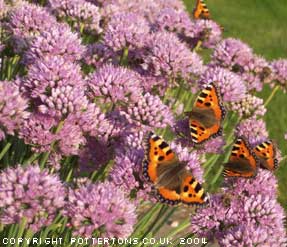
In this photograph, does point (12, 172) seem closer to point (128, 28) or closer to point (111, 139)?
point (111, 139)

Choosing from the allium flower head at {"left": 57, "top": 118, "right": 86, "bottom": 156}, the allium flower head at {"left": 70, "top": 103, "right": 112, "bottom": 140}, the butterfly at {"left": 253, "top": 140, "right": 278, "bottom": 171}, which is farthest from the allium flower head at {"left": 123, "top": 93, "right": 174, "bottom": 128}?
the butterfly at {"left": 253, "top": 140, "right": 278, "bottom": 171}

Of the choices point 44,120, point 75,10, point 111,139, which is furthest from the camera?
point 75,10

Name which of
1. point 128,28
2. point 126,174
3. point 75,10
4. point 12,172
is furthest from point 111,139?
point 75,10

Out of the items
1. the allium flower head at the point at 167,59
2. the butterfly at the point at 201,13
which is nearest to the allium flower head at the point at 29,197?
the allium flower head at the point at 167,59

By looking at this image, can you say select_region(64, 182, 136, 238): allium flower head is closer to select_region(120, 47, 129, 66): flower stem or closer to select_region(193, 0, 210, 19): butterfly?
select_region(120, 47, 129, 66): flower stem

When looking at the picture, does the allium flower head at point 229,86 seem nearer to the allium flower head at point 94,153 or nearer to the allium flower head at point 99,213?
the allium flower head at point 94,153

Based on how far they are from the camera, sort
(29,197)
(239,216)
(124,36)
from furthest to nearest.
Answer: (124,36), (239,216), (29,197)

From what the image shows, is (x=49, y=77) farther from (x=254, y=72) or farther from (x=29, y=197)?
(x=254, y=72)

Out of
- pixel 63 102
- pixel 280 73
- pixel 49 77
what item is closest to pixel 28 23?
pixel 49 77
